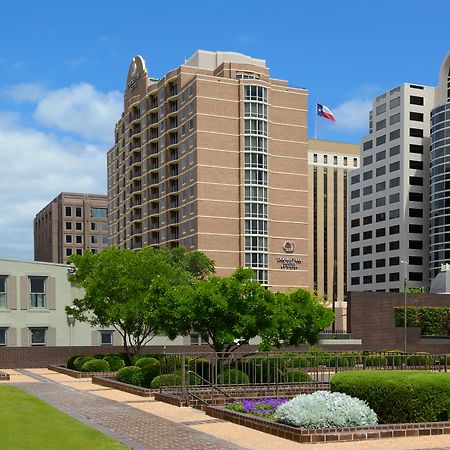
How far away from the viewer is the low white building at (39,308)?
46.7 meters

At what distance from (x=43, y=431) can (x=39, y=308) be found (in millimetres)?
32403

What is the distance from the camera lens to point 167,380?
25.8 metres

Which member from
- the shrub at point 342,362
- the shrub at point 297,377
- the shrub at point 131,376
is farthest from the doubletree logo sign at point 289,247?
the shrub at point 297,377

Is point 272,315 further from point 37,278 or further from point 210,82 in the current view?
point 210,82

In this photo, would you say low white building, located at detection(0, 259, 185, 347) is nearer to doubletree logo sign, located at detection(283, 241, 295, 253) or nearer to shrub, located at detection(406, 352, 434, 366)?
shrub, located at detection(406, 352, 434, 366)

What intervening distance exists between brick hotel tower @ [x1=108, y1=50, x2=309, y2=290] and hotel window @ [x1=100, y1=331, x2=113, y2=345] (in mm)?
53727

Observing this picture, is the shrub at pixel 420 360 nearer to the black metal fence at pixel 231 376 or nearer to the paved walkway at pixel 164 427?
the black metal fence at pixel 231 376

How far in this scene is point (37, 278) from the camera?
156 ft

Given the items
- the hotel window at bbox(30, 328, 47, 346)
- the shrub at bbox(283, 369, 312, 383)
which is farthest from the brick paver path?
the hotel window at bbox(30, 328, 47, 346)

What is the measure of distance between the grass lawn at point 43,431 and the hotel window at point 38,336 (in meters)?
26.0

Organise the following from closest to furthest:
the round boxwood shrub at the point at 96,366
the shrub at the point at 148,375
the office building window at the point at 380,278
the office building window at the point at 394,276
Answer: the shrub at the point at 148,375
the round boxwood shrub at the point at 96,366
the office building window at the point at 394,276
the office building window at the point at 380,278

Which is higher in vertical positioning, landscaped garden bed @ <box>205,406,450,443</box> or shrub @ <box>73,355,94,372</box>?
landscaped garden bed @ <box>205,406,450,443</box>

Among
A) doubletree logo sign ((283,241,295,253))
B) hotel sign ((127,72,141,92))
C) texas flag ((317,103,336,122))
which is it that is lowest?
doubletree logo sign ((283,241,295,253))

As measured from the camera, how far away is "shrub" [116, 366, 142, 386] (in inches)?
1120
